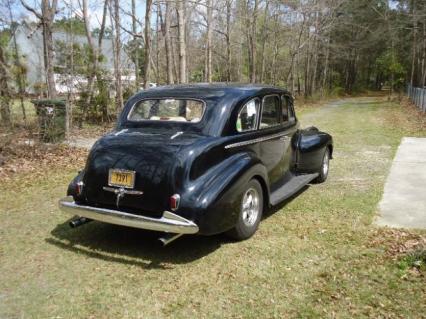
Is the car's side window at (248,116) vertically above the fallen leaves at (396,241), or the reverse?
the car's side window at (248,116)

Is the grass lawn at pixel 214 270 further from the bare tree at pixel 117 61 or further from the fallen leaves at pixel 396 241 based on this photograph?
the bare tree at pixel 117 61

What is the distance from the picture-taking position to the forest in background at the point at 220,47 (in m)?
15.4

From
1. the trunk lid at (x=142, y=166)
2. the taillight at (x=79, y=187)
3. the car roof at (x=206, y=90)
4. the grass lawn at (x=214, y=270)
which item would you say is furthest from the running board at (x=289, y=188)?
the taillight at (x=79, y=187)

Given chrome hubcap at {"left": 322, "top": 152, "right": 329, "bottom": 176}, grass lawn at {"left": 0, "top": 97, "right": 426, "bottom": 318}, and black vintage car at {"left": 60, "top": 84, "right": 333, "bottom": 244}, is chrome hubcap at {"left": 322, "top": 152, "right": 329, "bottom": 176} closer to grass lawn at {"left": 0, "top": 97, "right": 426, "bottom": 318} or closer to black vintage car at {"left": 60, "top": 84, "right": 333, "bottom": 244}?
grass lawn at {"left": 0, "top": 97, "right": 426, "bottom": 318}

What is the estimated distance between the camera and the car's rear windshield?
5459 mm

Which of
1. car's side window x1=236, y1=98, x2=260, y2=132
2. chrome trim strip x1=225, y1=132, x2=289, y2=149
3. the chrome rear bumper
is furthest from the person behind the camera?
car's side window x1=236, y1=98, x2=260, y2=132

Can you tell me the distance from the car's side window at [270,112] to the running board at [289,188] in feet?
2.94

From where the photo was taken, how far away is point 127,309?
A: 3.65 metres

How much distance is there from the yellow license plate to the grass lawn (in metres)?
0.79

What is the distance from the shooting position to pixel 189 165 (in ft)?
14.8

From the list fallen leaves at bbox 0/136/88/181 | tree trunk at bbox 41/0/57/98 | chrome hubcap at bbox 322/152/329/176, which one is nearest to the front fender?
chrome hubcap at bbox 322/152/329/176

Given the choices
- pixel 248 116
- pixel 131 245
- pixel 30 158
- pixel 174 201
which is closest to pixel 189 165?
pixel 174 201

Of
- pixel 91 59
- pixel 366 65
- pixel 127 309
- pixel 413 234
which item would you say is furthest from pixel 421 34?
pixel 127 309

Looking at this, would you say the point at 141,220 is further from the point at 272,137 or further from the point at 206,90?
the point at 272,137
